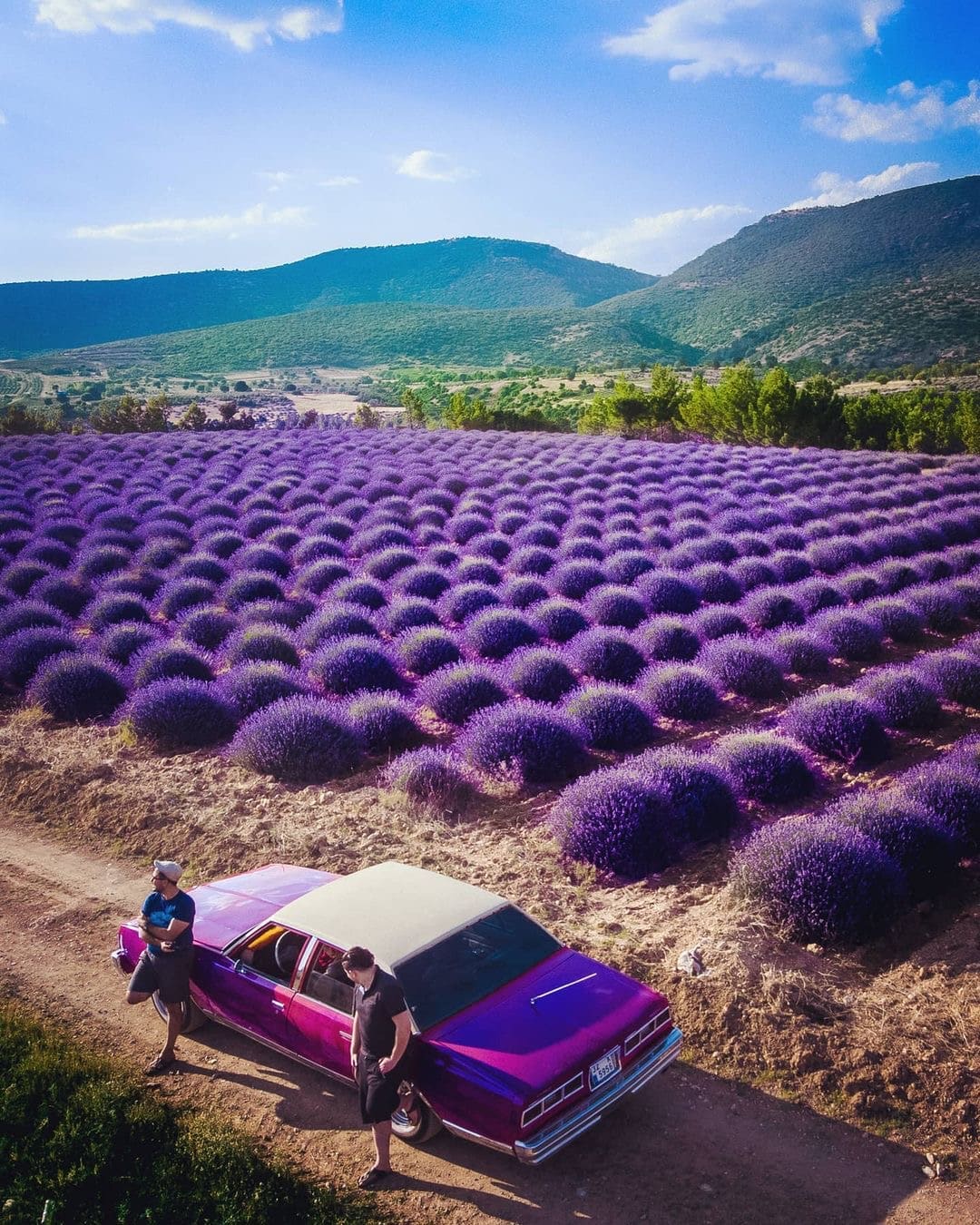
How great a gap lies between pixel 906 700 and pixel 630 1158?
22.5 feet

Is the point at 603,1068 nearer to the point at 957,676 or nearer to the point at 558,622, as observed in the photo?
the point at 957,676

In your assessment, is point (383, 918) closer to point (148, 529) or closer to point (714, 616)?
point (714, 616)

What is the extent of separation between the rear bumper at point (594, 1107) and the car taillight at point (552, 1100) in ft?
0.27

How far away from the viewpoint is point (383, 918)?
4512 mm

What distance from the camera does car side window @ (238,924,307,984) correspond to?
4.61 meters

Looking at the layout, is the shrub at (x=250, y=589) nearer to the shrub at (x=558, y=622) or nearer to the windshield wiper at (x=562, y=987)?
the shrub at (x=558, y=622)

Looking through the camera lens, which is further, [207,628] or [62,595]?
[62,595]

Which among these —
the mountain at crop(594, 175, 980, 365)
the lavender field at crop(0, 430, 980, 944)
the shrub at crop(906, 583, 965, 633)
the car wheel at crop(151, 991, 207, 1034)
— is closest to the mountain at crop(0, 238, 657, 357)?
the mountain at crop(594, 175, 980, 365)

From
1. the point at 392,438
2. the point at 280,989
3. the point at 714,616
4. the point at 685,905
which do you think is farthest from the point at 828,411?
the point at 280,989

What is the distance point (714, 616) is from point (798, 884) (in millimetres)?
7250

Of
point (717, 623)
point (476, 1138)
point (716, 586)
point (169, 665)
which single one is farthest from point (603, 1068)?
point (716, 586)

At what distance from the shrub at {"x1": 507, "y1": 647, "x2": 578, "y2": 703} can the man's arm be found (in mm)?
6449

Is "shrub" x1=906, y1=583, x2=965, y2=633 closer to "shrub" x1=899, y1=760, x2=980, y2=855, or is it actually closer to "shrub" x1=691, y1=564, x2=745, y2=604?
"shrub" x1=691, y1=564, x2=745, y2=604

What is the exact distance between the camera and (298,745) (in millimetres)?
8688
